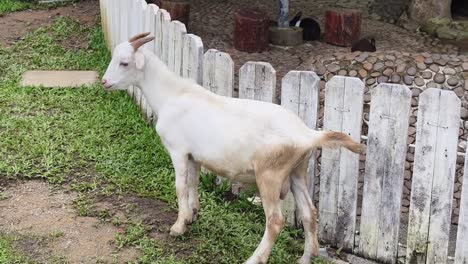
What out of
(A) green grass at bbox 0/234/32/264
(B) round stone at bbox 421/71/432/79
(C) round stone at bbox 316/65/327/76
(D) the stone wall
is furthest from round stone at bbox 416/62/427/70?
(A) green grass at bbox 0/234/32/264

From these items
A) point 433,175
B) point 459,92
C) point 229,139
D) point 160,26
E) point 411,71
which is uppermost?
point 160,26

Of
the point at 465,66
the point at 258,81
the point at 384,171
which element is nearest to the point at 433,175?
the point at 384,171

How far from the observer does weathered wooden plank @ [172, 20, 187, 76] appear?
20.4 feet

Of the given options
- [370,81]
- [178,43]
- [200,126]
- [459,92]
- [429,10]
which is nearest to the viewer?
[200,126]

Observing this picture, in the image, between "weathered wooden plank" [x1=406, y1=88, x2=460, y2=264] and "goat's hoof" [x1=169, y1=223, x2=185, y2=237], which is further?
"goat's hoof" [x1=169, y1=223, x2=185, y2=237]

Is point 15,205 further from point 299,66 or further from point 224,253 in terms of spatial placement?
point 299,66

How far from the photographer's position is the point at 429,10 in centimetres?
1272

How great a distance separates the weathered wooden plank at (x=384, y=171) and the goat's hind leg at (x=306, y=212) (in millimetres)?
409

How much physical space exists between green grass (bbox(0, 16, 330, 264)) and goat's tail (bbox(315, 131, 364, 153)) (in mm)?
886

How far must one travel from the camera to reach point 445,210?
4.56 m

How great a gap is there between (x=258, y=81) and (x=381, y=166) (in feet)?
3.54

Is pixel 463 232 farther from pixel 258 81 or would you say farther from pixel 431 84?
pixel 431 84

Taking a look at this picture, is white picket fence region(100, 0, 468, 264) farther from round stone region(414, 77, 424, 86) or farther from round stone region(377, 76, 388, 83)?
round stone region(414, 77, 424, 86)

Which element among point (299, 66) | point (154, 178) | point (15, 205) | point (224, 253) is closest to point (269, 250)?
point (224, 253)
